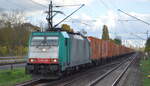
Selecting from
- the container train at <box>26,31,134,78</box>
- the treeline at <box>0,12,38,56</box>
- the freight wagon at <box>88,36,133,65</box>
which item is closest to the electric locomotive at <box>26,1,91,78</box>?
the container train at <box>26,31,134,78</box>

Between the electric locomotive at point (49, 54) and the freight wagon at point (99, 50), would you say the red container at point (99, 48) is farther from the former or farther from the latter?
the electric locomotive at point (49, 54)

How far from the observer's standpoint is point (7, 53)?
58562mm

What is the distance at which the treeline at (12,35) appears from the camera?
57.3m

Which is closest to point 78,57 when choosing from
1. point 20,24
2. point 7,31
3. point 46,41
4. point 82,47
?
point 82,47

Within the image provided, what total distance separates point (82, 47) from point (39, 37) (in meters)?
7.05

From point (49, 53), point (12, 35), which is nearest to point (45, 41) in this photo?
point (49, 53)

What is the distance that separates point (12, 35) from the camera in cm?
5881

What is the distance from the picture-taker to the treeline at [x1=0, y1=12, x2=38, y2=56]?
57344mm

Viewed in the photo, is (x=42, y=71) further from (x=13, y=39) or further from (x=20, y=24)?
(x=20, y=24)

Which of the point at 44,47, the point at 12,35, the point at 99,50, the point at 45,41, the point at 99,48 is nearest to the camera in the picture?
the point at 44,47

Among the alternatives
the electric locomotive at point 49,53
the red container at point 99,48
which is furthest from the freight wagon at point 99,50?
the electric locomotive at point 49,53

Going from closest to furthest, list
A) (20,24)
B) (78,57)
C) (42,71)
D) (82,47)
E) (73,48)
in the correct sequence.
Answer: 1. (42,71)
2. (73,48)
3. (78,57)
4. (82,47)
5. (20,24)

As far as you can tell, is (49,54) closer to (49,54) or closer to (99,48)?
(49,54)

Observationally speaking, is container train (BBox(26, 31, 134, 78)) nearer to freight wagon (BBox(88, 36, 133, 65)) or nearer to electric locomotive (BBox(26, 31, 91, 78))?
electric locomotive (BBox(26, 31, 91, 78))
